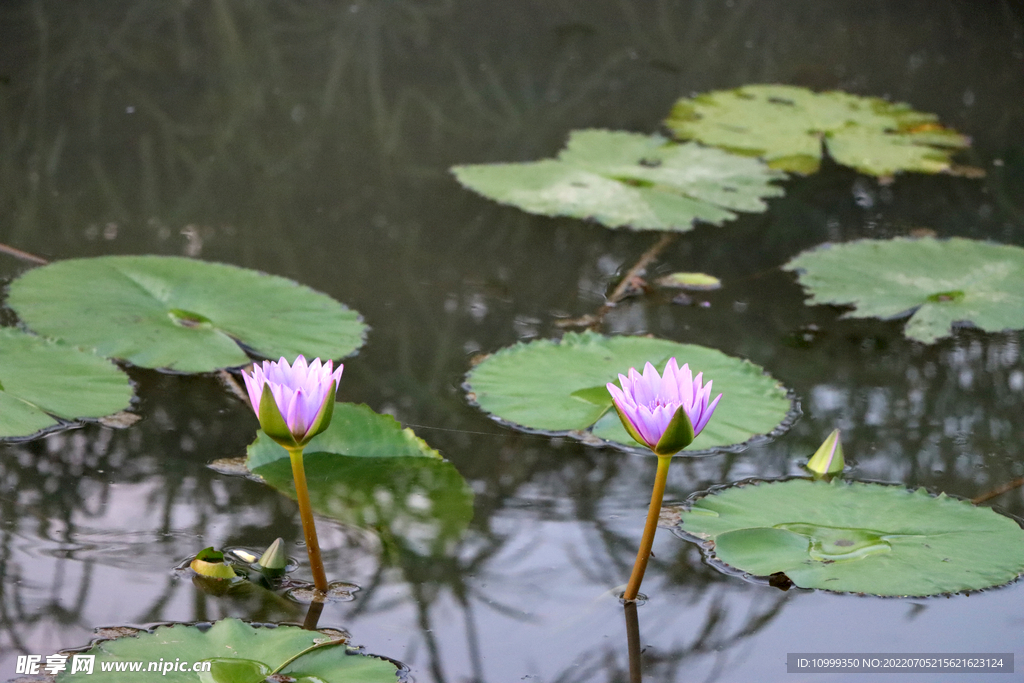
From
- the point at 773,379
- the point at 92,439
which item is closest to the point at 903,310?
the point at 773,379

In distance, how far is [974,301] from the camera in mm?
2137

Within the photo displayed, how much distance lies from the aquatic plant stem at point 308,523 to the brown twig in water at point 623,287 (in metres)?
0.93

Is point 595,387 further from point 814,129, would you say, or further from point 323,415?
point 814,129

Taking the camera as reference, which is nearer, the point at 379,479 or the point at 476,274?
the point at 379,479

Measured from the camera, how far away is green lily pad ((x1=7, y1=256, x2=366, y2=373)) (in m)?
1.76

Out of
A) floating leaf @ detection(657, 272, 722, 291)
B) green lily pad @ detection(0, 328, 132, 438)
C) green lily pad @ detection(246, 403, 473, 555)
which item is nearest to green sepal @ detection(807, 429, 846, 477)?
green lily pad @ detection(246, 403, 473, 555)

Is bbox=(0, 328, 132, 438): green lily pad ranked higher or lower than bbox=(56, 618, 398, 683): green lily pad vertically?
higher

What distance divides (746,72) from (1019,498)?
8.67ft

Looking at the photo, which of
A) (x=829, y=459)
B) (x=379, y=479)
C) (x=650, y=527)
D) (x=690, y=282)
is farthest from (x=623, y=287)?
(x=650, y=527)

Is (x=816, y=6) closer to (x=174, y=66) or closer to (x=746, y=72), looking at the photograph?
(x=746, y=72)

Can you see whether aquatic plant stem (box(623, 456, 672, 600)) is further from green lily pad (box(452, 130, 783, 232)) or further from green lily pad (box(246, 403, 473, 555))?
green lily pad (box(452, 130, 783, 232))

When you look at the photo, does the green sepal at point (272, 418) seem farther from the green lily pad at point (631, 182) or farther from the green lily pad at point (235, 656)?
the green lily pad at point (631, 182)

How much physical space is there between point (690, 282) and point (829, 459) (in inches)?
30.5

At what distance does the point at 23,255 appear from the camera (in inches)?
83.6
